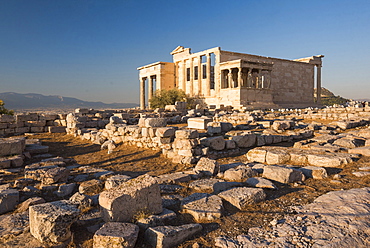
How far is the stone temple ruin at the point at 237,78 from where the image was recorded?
1114 inches

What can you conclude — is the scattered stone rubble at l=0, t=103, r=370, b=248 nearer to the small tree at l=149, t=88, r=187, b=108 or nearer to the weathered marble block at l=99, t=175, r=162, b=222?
the weathered marble block at l=99, t=175, r=162, b=222

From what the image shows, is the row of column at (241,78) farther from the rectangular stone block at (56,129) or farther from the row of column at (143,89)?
the rectangular stone block at (56,129)

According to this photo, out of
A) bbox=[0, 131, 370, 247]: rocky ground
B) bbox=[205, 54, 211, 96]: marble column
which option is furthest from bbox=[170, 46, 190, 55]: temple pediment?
bbox=[0, 131, 370, 247]: rocky ground

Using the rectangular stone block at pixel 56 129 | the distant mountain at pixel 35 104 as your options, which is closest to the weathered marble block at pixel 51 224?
the rectangular stone block at pixel 56 129

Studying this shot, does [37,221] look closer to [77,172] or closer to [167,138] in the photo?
[77,172]

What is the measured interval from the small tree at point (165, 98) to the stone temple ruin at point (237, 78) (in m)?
2.92

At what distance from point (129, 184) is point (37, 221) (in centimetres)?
122

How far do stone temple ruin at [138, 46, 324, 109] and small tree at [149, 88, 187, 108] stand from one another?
2.92 metres

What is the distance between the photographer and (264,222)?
3.50 m

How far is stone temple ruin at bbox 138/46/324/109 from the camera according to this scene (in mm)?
28297

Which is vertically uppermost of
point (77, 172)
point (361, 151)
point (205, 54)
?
point (205, 54)

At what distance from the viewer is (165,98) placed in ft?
101

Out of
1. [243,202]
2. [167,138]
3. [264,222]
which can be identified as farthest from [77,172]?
[264,222]

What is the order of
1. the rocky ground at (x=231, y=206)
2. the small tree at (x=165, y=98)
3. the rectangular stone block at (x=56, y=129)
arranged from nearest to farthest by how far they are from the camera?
the rocky ground at (x=231, y=206) → the rectangular stone block at (x=56, y=129) → the small tree at (x=165, y=98)
